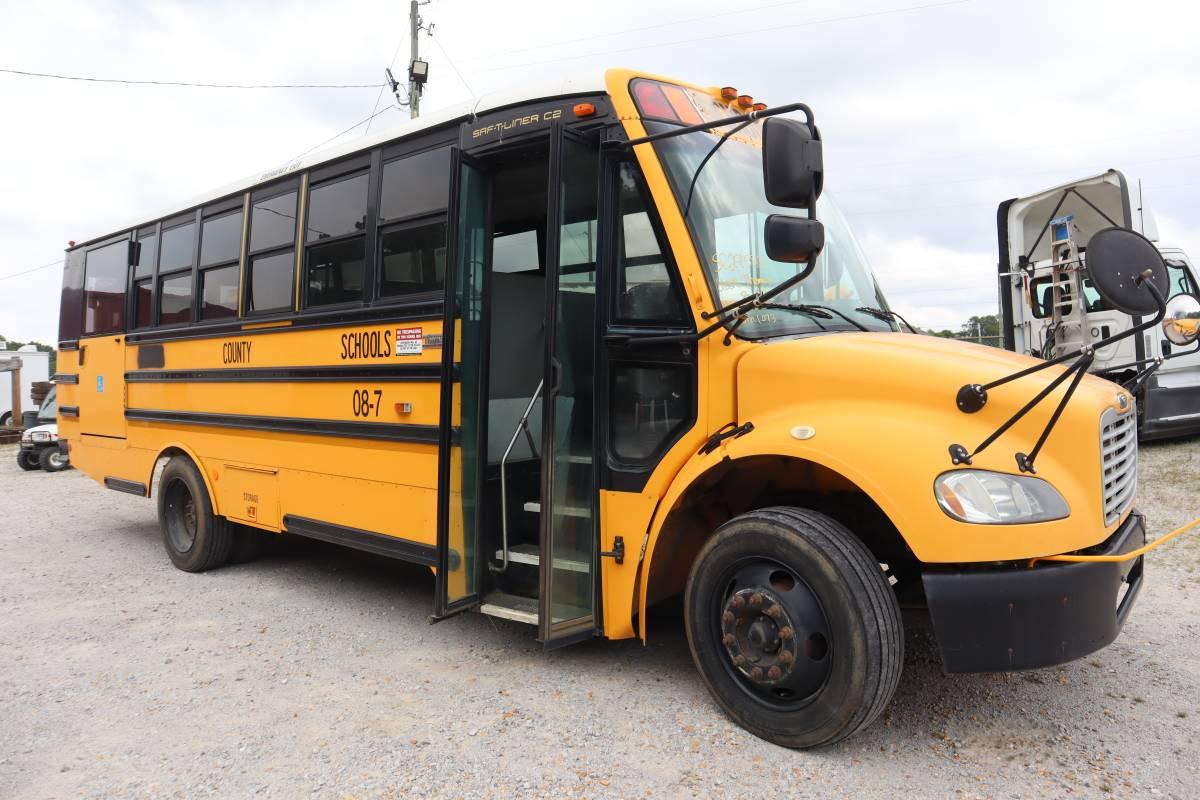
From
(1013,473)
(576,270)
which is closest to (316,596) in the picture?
(576,270)

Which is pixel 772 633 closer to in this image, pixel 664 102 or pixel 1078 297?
pixel 664 102

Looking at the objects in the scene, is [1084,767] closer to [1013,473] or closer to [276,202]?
[1013,473]

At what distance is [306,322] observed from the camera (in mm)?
4934

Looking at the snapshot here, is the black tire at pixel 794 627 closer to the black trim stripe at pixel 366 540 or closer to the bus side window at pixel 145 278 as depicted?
the black trim stripe at pixel 366 540

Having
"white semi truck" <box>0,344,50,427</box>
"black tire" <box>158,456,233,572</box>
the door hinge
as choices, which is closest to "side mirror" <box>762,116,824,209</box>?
the door hinge

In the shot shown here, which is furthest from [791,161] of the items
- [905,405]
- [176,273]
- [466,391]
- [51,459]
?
[51,459]

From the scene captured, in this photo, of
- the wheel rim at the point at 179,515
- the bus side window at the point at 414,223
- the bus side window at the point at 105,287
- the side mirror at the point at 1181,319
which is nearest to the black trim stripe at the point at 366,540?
the bus side window at the point at 414,223

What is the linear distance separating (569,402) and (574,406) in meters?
0.03

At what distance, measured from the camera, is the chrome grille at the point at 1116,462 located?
2.77 metres

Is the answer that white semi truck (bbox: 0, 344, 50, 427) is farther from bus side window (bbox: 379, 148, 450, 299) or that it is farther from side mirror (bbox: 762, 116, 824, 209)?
side mirror (bbox: 762, 116, 824, 209)

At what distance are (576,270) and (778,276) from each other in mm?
916

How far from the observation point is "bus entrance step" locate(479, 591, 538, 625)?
3.67 m

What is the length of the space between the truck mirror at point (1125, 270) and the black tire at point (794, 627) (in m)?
1.17

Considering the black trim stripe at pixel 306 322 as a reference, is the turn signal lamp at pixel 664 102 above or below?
above
